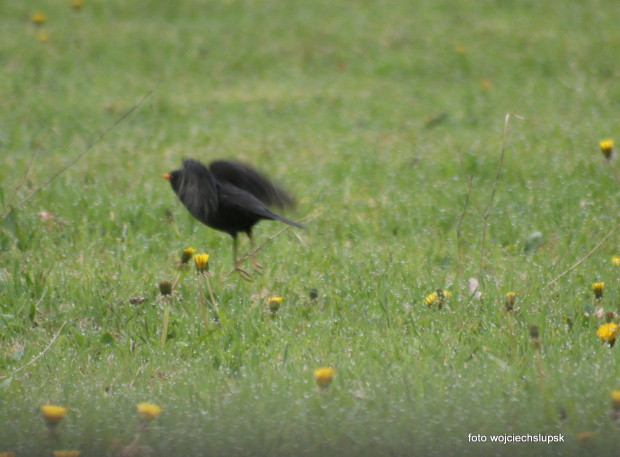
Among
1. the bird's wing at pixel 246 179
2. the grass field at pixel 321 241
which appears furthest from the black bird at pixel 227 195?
the grass field at pixel 321 241

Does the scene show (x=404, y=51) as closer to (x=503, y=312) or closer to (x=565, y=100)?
(x=565, y=100)

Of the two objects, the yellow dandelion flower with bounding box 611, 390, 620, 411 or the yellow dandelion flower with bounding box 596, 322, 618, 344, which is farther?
the yellow dandelion flower with bounding box 596, 322, 618, 344

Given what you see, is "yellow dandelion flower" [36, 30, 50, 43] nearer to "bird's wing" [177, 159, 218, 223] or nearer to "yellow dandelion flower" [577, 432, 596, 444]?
"bird's wing" [177, 159, 218, 223]

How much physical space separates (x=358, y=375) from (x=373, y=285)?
3.06 feet

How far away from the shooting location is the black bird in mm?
3359

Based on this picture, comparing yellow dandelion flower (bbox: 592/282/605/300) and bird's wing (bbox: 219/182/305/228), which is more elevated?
bird's wing (bbox: 219/182/305/228)

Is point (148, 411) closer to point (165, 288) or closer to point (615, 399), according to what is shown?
point (165, 288)

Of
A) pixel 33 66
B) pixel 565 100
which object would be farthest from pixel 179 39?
pixel 565 100

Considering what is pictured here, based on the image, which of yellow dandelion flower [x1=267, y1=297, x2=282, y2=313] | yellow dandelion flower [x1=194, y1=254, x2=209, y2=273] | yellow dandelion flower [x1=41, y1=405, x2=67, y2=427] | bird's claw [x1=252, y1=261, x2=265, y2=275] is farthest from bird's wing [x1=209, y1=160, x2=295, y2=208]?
yellow dandelion flower [x1=41, y1=405, x2=67, y2=427]

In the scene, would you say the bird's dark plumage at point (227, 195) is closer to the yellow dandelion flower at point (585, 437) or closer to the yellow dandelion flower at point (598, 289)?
the yellow dandelion flower at point (598, 289)

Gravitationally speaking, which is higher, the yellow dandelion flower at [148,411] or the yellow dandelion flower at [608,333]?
the yellow dandelion flower at [608,333]

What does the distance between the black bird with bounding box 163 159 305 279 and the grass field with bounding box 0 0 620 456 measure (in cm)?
32

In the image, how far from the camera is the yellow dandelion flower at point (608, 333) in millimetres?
2861

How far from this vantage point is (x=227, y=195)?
3.52 meters
